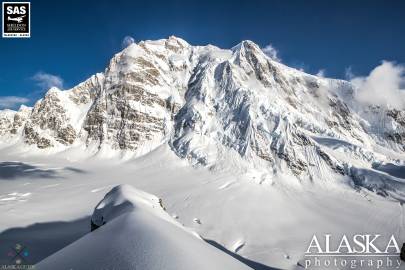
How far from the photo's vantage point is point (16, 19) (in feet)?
85.8

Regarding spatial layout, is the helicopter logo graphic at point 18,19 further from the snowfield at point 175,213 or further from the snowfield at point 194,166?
the snowfield at point 175,213

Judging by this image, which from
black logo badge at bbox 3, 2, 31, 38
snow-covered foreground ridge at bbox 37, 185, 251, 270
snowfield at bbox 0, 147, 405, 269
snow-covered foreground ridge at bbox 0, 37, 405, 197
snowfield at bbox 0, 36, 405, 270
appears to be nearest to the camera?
snow-covered foreground ridge at bbox 37, 185, 251, 270

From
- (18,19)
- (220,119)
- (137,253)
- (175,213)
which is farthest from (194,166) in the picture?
(137,253)

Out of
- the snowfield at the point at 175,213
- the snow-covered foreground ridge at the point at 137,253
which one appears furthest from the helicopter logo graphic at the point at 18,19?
the snow-covered foreground ridge at the point at 137,253

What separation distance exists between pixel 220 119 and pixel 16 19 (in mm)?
95138

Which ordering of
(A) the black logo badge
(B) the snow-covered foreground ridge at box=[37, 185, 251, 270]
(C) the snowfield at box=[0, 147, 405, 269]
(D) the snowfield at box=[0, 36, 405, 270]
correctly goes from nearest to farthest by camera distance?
(B) the snow-covered foreground ridge at box=[37, 185, 251, 270] < (C) the snowfield at box=[0, 147, 405, 269] < (D) the snowfield at box=[0, 36, 405, 270] < (A) the black logo badge

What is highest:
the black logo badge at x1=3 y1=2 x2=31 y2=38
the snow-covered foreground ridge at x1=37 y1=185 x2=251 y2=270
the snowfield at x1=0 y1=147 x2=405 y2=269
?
the black logo badge at x1=3 y1=2 x2=31 y2=38

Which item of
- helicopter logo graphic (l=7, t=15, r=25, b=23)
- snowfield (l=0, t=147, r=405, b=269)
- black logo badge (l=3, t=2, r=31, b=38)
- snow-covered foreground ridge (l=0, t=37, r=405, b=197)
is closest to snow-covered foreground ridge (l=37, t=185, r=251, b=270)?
snowfield (l=0, t=147, r=405, b=269)

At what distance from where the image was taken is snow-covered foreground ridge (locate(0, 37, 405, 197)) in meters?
102

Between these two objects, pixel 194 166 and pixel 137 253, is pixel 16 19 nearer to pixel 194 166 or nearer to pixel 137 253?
pixel 137 253

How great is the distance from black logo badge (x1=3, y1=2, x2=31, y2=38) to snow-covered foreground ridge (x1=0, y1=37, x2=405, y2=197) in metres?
73.8

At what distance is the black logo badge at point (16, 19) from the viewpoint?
25.9 m

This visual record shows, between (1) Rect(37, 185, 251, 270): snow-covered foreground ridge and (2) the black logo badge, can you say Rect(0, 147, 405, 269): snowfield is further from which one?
(2) the black logo badge

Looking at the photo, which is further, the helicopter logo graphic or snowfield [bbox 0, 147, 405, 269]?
the helicopter logo graphic
